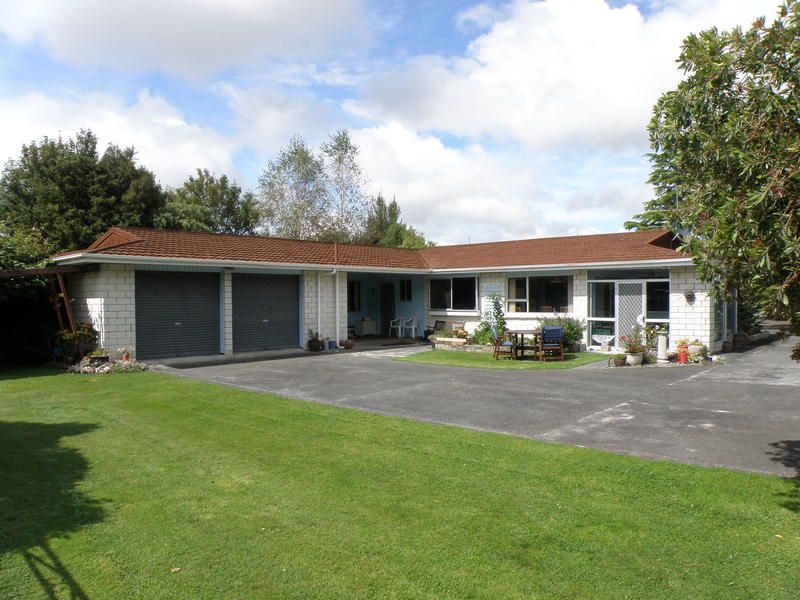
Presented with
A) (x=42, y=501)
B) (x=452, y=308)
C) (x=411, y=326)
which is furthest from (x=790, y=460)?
(x=411, y=326)

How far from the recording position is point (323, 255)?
66.4 ft

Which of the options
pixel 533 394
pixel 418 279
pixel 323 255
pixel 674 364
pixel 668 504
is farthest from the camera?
pixel 418 279

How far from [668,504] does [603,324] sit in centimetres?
1374

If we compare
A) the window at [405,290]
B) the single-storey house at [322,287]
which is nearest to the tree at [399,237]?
the window at [405,290]

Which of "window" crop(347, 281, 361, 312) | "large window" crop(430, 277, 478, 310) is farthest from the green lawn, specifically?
"window" crop(347, 281, 361, 312)

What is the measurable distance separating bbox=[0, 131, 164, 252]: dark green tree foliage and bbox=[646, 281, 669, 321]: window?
3014 centimetres

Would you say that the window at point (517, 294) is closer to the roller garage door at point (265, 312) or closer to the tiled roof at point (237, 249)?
the tiled roof at point (237, 249)

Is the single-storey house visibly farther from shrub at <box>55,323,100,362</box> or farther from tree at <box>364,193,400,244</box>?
tree at <box>364,193,400,244</box>

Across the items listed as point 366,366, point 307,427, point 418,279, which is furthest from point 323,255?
point 307,427

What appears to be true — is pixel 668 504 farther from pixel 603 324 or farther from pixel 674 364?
pixel 603 324

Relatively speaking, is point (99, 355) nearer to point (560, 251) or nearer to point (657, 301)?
point (560, 251)

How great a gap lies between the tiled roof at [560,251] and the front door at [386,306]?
7.03 feet

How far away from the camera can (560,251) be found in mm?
19672

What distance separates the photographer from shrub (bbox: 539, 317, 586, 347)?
18109mm
